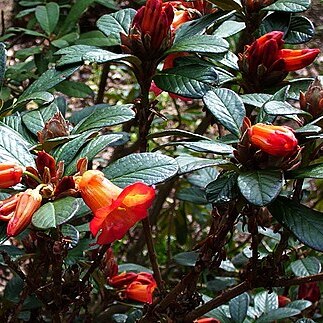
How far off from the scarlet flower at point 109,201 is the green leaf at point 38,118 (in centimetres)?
18

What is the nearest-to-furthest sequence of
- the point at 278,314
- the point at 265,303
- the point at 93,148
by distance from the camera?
the point at 93,148 → the point at 278,314 → the point at 265,303

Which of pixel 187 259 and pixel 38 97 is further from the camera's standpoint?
pixel 187 259

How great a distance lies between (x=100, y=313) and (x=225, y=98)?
72 centimetres

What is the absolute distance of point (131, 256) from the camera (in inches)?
72.5

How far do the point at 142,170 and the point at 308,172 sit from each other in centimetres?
19

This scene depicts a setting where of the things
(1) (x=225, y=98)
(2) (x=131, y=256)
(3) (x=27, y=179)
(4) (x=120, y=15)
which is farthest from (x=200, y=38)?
(2) (x=131, y=256)

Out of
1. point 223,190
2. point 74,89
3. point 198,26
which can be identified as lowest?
point 74,89

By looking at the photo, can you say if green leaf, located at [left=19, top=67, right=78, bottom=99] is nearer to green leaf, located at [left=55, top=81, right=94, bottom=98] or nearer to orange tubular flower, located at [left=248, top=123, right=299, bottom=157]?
orange tubular flower, located at [left=248, top=123, right=299, bottom=157]

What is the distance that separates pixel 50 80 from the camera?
3.10 feet

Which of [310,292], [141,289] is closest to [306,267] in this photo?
[310,292]

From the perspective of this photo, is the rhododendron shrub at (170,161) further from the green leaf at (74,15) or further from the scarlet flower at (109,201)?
the green leaf at (74,15)

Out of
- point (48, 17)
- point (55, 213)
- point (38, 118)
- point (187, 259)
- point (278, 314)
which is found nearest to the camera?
point (55, 213)

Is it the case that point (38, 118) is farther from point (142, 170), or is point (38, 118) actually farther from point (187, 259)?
point (187, 259)

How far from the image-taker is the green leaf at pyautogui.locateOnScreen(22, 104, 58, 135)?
0.92 meters
